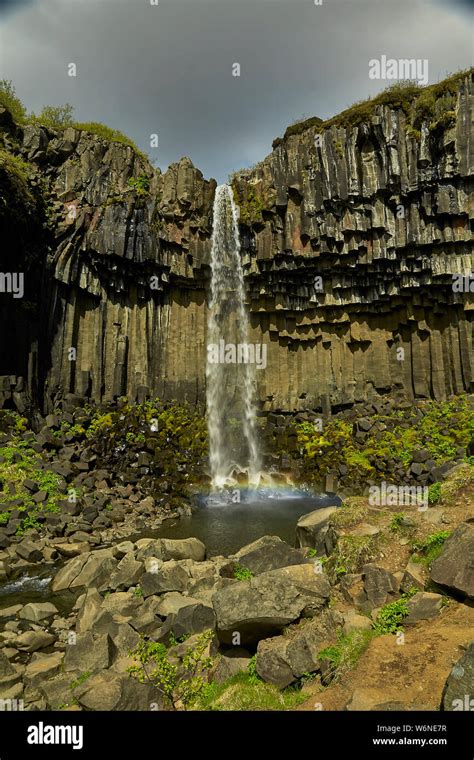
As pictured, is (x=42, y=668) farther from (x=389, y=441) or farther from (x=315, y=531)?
(x=389, y=441)

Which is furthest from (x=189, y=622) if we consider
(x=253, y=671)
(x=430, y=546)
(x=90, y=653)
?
(x=430, y=546)

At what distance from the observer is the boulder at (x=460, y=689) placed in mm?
4758

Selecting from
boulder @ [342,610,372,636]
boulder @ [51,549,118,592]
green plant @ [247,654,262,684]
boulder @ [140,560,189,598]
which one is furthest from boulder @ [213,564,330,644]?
boulder @ [51,549,118,592]

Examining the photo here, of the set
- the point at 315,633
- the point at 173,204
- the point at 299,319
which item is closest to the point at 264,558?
the point at 315,633

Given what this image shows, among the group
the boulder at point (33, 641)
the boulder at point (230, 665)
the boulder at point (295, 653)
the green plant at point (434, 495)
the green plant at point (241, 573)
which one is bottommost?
the boulder at point (33, 641)

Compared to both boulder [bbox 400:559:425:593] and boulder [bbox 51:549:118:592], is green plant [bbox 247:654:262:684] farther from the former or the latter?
boulder [bbox 51:549:118:592]

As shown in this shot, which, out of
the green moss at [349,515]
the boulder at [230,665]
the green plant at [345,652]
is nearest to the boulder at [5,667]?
the boulder at [230,665]

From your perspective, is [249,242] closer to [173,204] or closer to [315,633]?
[173,204]

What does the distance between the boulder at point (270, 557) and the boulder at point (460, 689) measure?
19.7ft

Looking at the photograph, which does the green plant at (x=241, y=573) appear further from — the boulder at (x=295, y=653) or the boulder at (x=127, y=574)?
the boulder at (x=295, y=653)

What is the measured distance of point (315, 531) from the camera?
39.5 feet

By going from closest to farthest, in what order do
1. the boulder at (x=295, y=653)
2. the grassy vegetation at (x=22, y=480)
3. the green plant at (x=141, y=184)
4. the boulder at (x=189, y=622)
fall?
the boulder at (x=295, y=653) < the boulder at (x=189, y=622) < the grassy vegetation at (x=22, y=480) < the green plant at (x=141, y=184)

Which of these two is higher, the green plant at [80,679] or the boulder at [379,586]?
the boulder at [379,586]

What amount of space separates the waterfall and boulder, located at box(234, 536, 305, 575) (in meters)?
17.4
